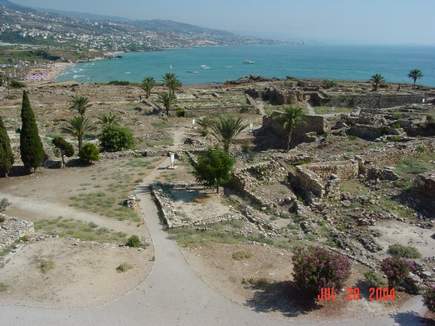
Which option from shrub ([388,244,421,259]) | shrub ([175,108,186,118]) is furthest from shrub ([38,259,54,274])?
shrub ([175,108,186,118])

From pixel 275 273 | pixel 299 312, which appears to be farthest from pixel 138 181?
pixel 299 312

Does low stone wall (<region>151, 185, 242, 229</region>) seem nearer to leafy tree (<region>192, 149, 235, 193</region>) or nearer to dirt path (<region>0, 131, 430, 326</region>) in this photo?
leafy tree (<region>192, 149, 235, 193</region>)

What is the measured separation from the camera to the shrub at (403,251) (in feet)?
58.8

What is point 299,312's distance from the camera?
12.6 metres

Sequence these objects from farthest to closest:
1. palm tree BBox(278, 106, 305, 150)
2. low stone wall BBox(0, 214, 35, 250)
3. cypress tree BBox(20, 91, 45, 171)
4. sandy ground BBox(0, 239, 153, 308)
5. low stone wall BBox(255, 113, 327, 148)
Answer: low stone wall BBox(255, 113, 327, 148) < palm tree BBox(278, 106, 305, 150) < cypress tree BBox(20, 91, 45, 171) < low stone wall BBox(0, 214, 35, 250) < sandy ground BBox(0, 239, 153, 308)

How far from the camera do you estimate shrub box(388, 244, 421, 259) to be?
58.8 ft

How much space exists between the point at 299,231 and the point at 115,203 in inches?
344

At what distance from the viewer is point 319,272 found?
504 inches

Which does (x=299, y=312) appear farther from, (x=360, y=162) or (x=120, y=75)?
(x=120, y=75)

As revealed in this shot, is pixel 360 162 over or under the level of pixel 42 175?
over

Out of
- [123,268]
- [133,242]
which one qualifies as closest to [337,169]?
[133,242]

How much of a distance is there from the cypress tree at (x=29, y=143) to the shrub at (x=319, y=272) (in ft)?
61.2

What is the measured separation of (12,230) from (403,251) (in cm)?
1551

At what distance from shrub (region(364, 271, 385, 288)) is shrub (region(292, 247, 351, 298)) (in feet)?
3.71
